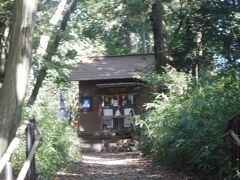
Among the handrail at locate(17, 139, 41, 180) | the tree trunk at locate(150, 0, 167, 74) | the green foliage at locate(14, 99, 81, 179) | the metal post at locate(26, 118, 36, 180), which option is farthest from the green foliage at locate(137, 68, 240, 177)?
the tree trunk at locate(150, 0, 167, 74)

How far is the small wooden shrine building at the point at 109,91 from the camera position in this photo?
23641mm

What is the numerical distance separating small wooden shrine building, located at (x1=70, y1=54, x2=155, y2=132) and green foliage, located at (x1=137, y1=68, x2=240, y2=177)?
40.2 ft

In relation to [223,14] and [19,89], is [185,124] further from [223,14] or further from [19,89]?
[223,14]

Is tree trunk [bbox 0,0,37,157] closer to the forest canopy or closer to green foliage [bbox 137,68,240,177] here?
the forest canopy

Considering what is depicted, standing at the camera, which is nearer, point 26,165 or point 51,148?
point 26,165

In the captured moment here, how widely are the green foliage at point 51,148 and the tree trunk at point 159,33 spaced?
17.1 feet

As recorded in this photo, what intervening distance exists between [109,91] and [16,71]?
61.4 feet

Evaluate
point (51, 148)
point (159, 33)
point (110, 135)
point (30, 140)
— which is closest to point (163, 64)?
point (159, 33)

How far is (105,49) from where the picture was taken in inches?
1479

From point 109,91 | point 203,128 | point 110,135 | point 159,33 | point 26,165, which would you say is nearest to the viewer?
point 26,165

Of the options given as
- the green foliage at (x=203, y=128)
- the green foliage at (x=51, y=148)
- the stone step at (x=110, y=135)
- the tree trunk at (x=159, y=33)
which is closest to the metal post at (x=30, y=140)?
the green foliage at (x=51, y=148)

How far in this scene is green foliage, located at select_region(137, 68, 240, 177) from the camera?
23.9 ft

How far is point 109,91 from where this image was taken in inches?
968

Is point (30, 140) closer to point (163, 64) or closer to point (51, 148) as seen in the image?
point (51, 148)
